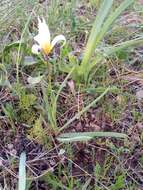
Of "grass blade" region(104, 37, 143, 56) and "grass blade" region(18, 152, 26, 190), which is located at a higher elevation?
"grass blade" region(104, 37, 143, 56)

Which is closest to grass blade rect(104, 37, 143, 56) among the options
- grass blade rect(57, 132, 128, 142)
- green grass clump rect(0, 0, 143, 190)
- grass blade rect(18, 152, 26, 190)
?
green grass clump rect(0, 0, 143, 190)

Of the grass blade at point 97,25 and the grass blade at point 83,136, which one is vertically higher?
the grass blade at point 97,25

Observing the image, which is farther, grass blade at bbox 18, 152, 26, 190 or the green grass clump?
the green grass clump

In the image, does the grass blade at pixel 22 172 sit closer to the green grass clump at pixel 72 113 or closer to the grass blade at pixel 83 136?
the green grass clump at pixel 72 113

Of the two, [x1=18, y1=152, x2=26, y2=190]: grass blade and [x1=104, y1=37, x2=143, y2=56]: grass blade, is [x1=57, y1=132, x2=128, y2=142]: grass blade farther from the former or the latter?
[x1=104, y1=37, x2=143, y2=56]: grass blade

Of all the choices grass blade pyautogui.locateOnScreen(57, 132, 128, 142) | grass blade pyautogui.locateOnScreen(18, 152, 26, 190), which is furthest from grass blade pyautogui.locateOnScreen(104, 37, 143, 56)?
grass blade pyautogui.locateOnScreen(18, 152, 26, 190)

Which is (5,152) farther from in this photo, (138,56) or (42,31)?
(138,56)

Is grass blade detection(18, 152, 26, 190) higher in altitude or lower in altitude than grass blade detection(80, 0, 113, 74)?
lower

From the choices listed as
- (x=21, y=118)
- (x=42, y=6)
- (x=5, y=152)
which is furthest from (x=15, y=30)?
(x=5, y=152)

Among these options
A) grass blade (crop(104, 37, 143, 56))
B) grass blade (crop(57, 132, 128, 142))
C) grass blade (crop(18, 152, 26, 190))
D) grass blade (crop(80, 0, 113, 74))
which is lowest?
grass blade (crop(18, 152, 26, 190))

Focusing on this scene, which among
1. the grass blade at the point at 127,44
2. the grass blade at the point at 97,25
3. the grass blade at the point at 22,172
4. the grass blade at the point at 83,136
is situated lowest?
the grass blade at the point at 22,172

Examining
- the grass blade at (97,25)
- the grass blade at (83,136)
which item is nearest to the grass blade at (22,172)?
the grass blade at (83,136)

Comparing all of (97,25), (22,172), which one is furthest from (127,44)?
(22,172)
